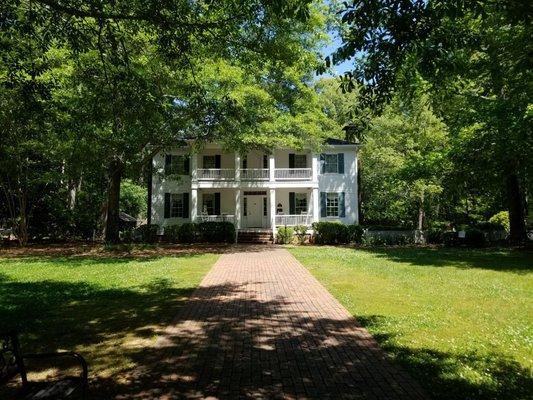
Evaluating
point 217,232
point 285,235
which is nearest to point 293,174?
point 285,235

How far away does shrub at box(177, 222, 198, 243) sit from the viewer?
28062mm

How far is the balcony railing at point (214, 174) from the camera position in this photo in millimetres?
30531

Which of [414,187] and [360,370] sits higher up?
[414,187]

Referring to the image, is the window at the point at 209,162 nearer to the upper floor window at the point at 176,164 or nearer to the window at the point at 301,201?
the upper floor window at the point at 176,164

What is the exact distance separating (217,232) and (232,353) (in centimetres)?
2190

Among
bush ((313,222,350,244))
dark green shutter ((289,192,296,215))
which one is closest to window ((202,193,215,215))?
dark green shutter ((289,192,296,215))

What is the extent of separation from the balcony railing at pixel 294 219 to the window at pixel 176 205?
22.9 ft

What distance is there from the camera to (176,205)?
3116 centimetres

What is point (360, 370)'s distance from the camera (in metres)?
5.51

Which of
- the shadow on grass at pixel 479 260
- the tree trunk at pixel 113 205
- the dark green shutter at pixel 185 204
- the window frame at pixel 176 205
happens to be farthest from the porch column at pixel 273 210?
the shadow on grass at pixel 479 260

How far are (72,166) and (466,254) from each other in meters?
20.6

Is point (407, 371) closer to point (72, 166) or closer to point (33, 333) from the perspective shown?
point (33, 333)

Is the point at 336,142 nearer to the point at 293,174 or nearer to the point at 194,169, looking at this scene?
the point at 293,174

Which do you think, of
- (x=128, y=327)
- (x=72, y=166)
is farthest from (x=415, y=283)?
(x=72, y=166)
